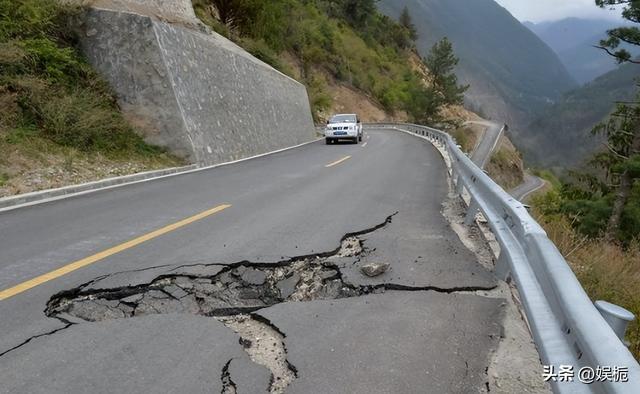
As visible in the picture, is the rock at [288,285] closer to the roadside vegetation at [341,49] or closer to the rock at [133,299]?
the rock at [133,299]

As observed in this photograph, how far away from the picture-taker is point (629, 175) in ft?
67.5

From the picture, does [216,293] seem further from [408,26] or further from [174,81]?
[408,26]

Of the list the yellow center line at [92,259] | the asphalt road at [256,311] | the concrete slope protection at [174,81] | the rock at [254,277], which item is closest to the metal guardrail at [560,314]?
the asphalt road at [256,311]

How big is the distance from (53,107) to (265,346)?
397 inches

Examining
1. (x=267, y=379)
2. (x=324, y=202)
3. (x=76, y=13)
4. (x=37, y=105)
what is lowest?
(x=324, y=202)

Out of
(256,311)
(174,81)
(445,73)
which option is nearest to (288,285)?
(256,311)

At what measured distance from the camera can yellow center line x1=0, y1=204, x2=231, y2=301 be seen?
395 centimetres

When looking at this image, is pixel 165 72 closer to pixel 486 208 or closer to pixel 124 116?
pixel 124 116

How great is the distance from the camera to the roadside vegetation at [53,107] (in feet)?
31.8

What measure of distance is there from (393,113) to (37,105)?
5943 cm

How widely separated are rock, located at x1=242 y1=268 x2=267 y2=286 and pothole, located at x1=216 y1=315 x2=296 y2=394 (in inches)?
29.2

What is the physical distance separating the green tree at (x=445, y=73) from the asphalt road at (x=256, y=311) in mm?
57584

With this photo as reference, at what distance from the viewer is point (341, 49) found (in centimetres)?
6300

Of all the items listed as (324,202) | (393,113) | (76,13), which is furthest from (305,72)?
(324,202)
